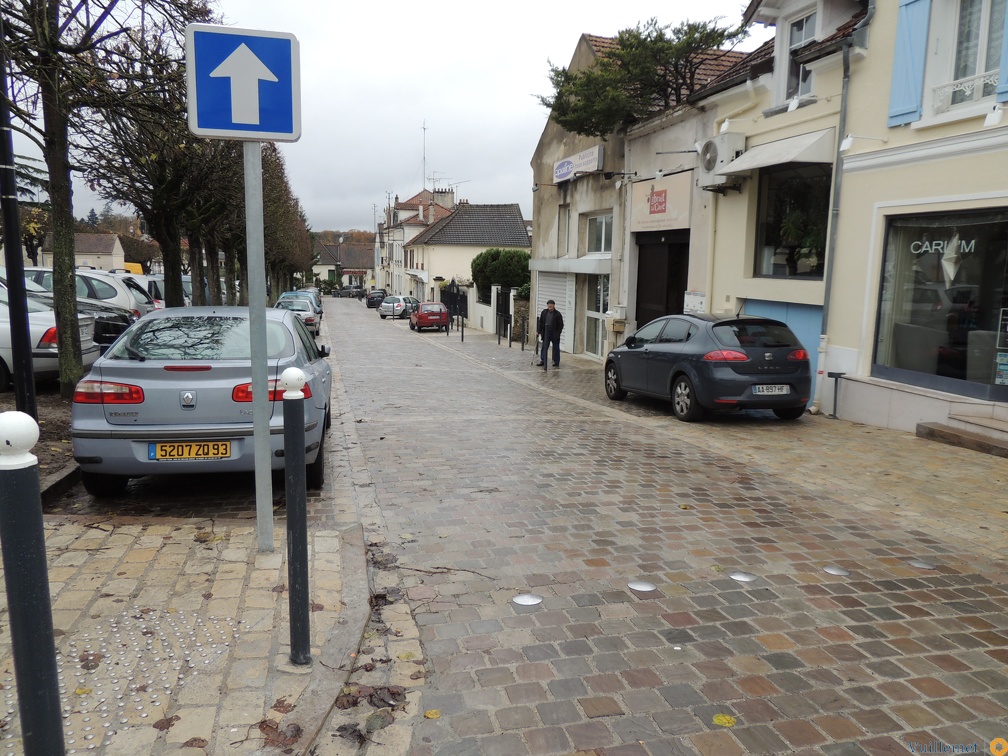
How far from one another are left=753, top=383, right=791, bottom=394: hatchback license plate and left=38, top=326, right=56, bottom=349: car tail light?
9680 millimetres

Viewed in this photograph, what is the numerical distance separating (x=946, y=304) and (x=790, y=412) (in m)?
2.41

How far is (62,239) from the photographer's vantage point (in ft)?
29.1

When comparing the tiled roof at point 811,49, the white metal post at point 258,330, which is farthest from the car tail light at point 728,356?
the white metal post at point 258,330

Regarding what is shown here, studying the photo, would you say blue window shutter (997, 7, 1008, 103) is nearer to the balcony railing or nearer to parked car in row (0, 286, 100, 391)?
the balcony railing

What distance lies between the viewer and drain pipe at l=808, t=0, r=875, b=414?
10.8m

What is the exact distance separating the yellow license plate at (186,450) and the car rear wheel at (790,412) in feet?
25.6

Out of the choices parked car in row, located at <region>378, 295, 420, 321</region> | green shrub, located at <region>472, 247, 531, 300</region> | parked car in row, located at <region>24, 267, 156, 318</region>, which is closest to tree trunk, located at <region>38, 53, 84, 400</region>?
parked car in row, located at <region>24, 267, 156, 318</region>

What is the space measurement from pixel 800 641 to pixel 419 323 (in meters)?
33.3

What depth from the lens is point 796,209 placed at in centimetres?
1277

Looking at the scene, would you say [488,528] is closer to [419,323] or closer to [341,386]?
[341,386]

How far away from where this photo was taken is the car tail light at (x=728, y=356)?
10.0 m

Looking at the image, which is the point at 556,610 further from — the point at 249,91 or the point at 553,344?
the point at 553,344

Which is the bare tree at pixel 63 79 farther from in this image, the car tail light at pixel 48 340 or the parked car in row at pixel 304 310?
the parked car in row at pixel 304 310

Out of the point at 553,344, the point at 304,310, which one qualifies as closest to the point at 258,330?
the point at 553,344
